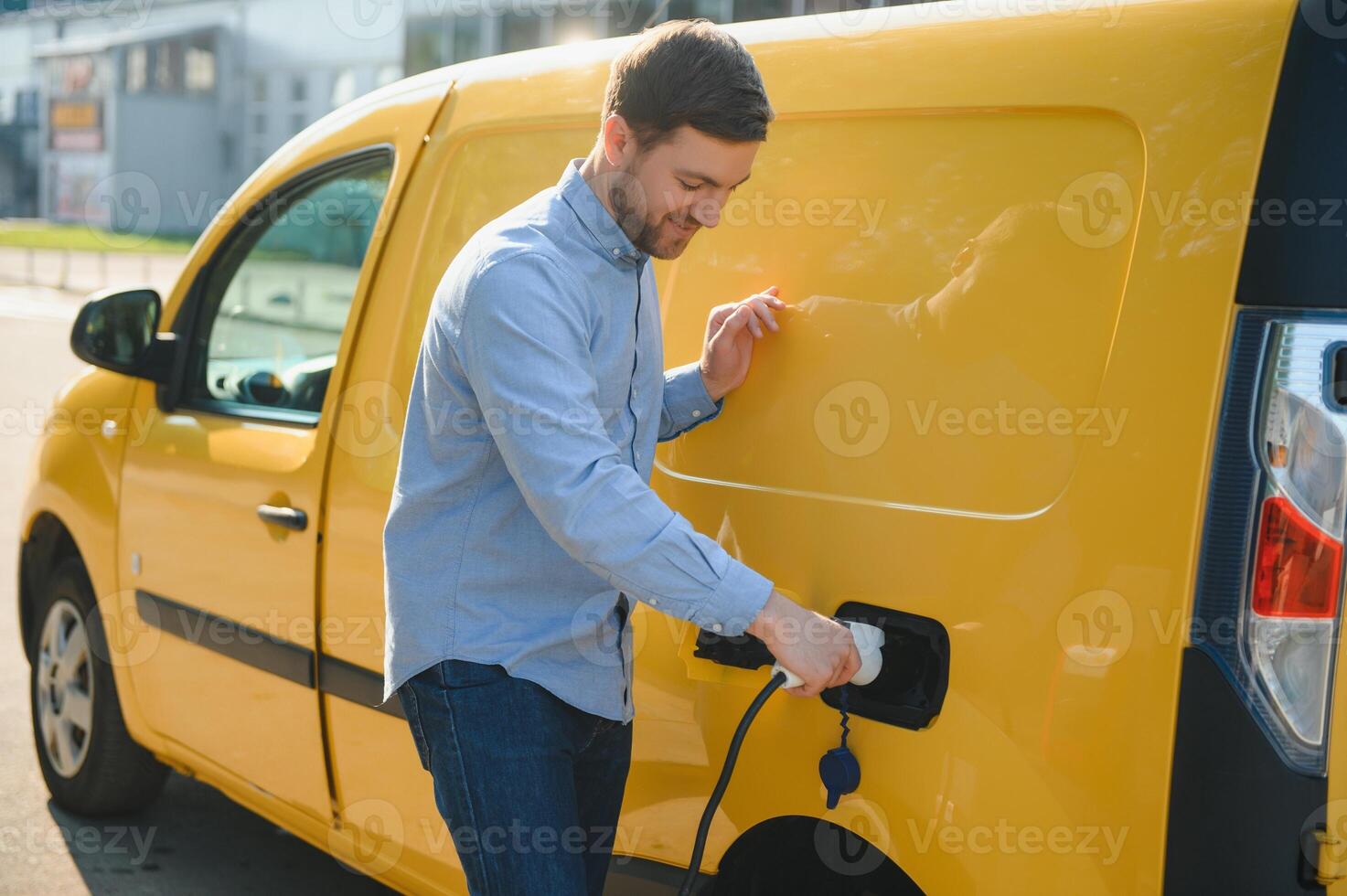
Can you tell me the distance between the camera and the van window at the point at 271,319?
3.10 m

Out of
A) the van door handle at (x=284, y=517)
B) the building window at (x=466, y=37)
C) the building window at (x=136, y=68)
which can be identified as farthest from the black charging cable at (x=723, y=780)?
the building window at (x=136, y=68)

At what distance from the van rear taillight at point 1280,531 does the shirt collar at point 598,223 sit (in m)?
0.84

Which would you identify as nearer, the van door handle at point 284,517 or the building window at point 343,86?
the van door handle at point 284,517

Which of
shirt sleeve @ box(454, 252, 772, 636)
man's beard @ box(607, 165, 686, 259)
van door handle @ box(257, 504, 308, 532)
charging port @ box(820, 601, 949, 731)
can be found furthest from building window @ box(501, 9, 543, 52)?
charging port @ box(820, 601, 949, 731)

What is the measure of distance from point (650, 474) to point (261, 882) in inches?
81.4

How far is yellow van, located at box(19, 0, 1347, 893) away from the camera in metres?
1.57

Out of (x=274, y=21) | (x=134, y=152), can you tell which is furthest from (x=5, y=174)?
(x=274, y=21)

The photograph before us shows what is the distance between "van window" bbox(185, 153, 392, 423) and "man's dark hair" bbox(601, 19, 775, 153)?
1.35 m

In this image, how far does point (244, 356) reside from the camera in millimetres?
3373

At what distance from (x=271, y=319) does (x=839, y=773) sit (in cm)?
222

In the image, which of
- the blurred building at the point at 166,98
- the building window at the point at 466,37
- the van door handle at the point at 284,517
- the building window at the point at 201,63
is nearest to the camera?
the van door handle at the point at 284,517

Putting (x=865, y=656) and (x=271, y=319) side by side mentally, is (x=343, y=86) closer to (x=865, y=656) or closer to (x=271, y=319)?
(x=271, y=319)

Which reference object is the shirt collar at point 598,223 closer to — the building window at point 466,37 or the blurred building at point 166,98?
the building window at point 466,37

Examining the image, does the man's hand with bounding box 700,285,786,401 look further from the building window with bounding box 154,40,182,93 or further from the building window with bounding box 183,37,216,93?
the building window with bounding box 183,37,216,93
